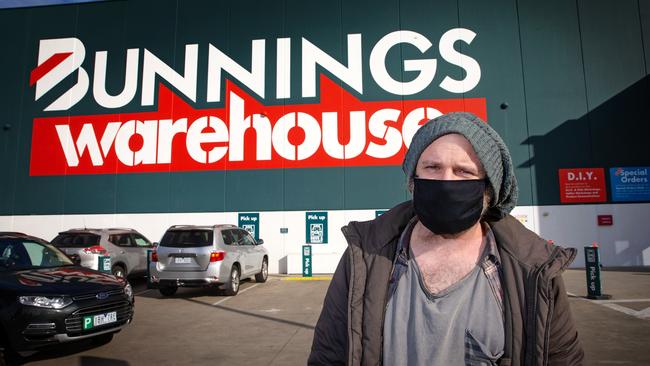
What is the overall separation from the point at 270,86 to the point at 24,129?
11391 mm

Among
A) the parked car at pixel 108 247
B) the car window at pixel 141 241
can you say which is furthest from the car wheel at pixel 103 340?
the car window at pixel 141 241

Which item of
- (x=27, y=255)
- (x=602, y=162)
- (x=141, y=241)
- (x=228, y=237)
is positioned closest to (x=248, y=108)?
(x=141, y=241)

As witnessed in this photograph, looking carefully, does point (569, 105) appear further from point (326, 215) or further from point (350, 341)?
point (350, 341)

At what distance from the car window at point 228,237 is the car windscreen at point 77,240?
12.9ft

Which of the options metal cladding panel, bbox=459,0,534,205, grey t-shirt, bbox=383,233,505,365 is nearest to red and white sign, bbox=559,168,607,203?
metal cladding panel, bbox=459,0,534,205

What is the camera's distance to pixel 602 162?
15.9 meters

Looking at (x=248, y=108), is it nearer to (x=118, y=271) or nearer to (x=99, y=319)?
(x=118, y=271)

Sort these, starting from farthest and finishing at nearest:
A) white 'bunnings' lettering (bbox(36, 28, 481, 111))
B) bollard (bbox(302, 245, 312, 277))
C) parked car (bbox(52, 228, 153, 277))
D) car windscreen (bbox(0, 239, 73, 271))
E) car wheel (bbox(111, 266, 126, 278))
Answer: white 'bunnings' lettering (bbox(36, 28, 481, 111)), bollard (bbox(302, 245, 312, 277)), car wheel (bbox(111, 266, 126, 278)), parked car (bbox(52, 228, 153, 277)), car windscreen (bbox(0, 239, 73, 271))

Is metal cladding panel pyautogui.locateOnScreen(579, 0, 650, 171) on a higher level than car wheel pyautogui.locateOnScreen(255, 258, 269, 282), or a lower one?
higher

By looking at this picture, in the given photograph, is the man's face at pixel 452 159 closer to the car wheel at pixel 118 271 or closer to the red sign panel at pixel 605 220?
the car wheel at pixel 118 271

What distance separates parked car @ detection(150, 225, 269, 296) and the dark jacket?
8739 mm

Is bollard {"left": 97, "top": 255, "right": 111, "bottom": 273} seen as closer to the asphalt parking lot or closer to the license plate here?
the asphalt parking lot

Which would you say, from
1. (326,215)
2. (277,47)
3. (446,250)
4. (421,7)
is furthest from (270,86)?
(446,250)

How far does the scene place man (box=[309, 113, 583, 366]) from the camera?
1.54 meters
